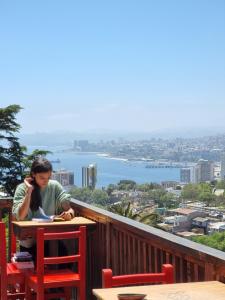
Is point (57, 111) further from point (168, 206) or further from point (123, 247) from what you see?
point (123, 247)

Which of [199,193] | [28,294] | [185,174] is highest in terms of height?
[28,294]

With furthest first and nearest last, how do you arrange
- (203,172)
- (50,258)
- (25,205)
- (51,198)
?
(203,172) < (51,198) < (25,205) < (50,258)

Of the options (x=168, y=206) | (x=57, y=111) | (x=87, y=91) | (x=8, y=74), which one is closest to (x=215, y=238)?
(x=168, y=206)

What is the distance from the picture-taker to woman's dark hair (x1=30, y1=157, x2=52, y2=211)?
4.93 meters

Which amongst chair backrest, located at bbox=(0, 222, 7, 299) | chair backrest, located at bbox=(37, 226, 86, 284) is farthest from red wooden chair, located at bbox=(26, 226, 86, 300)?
chair backrest, located at bbox=(0, 222, 7, 299)

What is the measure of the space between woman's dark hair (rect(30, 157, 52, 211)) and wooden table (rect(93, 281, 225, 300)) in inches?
91.7

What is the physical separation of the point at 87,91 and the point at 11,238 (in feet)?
488

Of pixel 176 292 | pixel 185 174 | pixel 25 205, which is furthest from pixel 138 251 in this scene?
pixel 185 174

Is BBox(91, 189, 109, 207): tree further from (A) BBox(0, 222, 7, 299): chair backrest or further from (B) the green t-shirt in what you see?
(A) BBox(0, 222, 7, 299): chair backrest

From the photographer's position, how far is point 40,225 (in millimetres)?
4668

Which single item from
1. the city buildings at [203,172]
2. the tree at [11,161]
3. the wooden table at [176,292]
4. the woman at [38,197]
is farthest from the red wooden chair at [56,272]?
the city buildings at [203,172]

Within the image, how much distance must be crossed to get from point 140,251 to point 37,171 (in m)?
1.27

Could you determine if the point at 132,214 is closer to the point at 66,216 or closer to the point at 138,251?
the point at 66,216

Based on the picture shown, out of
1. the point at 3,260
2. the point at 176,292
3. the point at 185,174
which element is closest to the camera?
the point at 176,292
